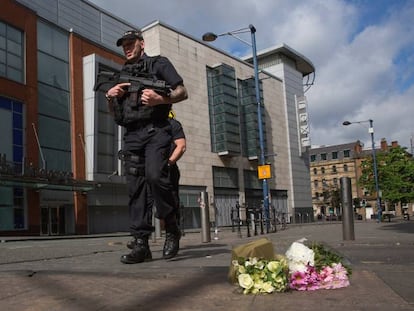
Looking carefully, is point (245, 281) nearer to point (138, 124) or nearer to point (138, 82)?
point (138, 124)

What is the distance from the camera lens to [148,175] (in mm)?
4039

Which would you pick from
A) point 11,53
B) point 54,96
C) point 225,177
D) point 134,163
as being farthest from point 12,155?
point 134,163

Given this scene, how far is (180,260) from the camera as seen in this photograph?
4266 millimetres

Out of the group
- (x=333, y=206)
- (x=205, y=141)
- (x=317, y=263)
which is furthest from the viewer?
(x=333, y=206)

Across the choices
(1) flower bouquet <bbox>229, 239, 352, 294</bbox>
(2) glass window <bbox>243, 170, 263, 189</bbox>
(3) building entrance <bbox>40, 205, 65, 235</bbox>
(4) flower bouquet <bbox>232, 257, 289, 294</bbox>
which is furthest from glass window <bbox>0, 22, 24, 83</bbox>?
(4) flower bouquet <bbox>232, 257, 289, 294</bbox>

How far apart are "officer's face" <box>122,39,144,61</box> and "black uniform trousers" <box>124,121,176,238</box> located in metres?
0.77

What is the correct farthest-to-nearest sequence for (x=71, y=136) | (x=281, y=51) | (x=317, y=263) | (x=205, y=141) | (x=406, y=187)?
1. (x=281, y=51)
2. (x=205, y=141)
3. (x=406, y=187)
4. (x=71, y=136)
5. (x=317, y=263)

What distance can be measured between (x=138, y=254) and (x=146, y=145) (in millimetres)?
947

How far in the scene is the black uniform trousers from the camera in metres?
4.04

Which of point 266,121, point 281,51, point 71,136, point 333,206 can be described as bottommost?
point 333,206

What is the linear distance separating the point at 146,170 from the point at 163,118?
50cm

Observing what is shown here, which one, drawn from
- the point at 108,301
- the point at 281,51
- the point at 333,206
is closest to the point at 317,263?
the point at 108,301

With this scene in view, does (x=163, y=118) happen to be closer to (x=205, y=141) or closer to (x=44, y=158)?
(x=44, y=158)

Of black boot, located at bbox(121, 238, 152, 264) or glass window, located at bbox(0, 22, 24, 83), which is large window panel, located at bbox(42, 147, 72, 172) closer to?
glass window, located at bbox(0, 22, 24, 83)
